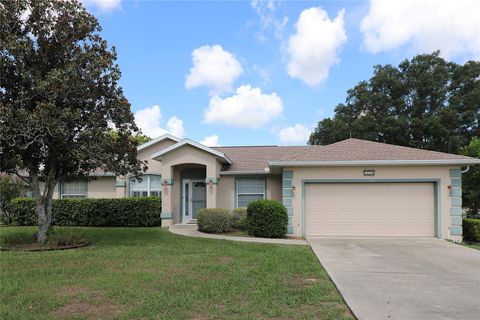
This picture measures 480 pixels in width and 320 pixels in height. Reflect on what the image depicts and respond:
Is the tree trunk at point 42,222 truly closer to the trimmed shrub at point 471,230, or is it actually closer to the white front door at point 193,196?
the white front door at point 193,196

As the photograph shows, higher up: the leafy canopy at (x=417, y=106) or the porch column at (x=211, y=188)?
the leafy canopy at (x=417, y=106)

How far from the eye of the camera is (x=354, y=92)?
40.9 metres

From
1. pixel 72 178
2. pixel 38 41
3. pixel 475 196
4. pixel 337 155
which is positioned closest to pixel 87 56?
pixel 38 41

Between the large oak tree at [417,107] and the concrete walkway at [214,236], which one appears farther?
the large oak tree at [417,107]

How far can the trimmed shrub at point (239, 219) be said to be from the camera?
16.5m

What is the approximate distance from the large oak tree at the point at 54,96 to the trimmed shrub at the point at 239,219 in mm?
5755

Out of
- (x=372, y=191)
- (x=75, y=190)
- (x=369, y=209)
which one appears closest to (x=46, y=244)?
(x=75, y=190)

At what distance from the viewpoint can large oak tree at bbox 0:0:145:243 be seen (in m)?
10.6

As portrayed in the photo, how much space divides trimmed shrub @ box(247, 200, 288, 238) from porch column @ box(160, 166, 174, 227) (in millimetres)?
5274

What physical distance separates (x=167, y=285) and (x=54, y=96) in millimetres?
6356

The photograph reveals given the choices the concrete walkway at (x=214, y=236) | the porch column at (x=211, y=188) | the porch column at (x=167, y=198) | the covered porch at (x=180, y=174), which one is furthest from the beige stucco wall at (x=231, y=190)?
the porch column at (x=167, y=198)

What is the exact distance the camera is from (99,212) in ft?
63.8

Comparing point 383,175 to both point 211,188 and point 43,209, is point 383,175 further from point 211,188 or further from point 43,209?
point 43,209

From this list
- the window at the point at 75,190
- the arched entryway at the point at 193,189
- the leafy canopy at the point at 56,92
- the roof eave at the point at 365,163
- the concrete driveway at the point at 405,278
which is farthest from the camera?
the window at the point at 75,190
